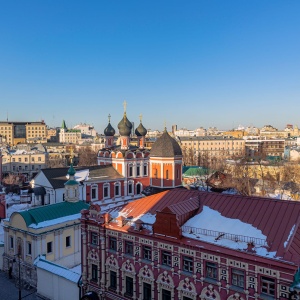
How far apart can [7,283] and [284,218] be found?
1871 centimetres

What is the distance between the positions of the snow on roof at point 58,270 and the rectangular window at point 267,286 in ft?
36.3

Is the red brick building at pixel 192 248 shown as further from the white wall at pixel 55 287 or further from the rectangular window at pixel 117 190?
the rectangular window at pixel 117 190

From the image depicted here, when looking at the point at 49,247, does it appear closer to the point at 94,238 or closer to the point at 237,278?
the point at 94,238

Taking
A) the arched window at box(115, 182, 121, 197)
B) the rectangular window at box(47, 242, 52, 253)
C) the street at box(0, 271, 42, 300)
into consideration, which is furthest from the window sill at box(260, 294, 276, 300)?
the arched window at box(115, 182, 121, 197)

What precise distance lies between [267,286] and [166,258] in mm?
4728

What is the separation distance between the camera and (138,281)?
1652cm

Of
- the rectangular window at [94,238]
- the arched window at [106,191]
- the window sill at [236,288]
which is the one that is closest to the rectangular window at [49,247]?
the rectangular window at [94,238]

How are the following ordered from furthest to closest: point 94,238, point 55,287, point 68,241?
1. point 68,241
2. point 55,287
3. point 94,238

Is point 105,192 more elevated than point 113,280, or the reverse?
point 105,192

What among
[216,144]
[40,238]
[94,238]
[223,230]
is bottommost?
[40,238]

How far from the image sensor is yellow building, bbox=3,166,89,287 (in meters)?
22.7

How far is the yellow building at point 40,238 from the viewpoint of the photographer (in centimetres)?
2267

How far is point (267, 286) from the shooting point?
499 inches

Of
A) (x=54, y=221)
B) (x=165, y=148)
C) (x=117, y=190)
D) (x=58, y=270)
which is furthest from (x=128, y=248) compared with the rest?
(x=117, y=190)
